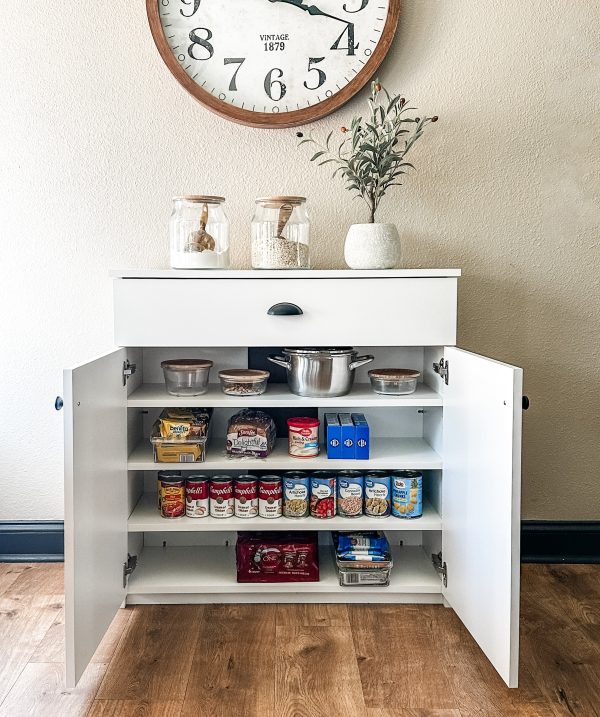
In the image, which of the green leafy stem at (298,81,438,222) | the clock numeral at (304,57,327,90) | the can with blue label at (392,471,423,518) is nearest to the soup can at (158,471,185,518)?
the can with blue label at (392,471,423,518)

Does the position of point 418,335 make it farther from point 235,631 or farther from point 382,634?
point 235,631

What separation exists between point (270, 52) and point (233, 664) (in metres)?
1.62

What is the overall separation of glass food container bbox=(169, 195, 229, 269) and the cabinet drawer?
0.30ft

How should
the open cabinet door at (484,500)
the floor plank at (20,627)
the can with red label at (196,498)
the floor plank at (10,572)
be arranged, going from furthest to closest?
the floor plank at (10,572), the can with red label at (196,498), the floor plank at (20,627), the open cabinet door at (484,500)

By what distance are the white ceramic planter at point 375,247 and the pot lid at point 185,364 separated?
474 mm

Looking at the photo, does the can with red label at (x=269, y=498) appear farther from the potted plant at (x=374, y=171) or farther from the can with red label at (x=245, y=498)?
the potted plant at (x=374, y=171)

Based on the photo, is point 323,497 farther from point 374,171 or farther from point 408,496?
point 374,171

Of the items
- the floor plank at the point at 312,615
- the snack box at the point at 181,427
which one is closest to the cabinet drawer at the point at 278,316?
the snack box at the point at 181,427

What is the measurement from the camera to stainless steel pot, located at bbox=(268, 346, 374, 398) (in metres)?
1.96

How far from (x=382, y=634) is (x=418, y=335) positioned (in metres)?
0.74

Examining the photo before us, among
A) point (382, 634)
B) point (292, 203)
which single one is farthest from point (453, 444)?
point (292, 203)

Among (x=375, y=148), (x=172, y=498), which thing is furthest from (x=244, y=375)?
(x=375, y=148)

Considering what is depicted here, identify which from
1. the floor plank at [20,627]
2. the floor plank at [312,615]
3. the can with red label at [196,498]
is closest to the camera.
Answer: the floor plank at [20,627]

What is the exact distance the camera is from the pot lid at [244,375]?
198 cm
